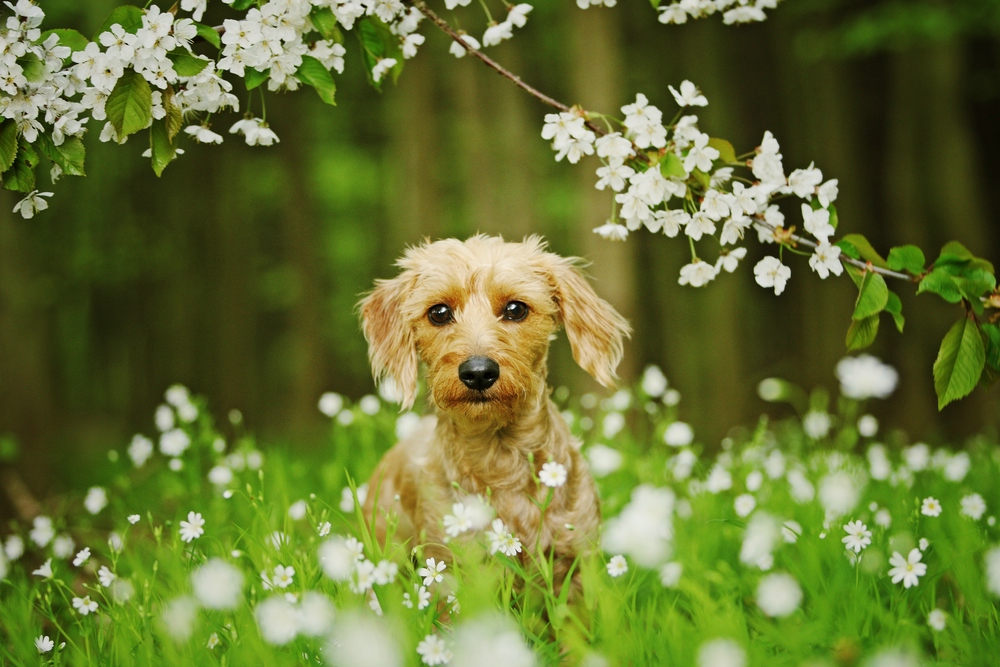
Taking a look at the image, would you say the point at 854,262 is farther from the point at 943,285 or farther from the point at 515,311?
the point at 515,311

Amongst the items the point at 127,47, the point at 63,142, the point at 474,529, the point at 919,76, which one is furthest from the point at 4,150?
the point at 919,76

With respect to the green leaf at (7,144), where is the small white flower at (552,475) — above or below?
below

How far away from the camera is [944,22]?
729cm

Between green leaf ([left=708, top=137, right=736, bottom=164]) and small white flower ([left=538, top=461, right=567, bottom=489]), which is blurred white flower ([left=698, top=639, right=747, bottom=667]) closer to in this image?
small white flower ([left=538, top=461, right=567, bottom=489])

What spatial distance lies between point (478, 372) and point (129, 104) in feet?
4.73

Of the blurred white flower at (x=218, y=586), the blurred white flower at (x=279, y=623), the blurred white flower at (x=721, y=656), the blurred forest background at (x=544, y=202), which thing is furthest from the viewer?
the blurred forest background at (x=544, y=202)

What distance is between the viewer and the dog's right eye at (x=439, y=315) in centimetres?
333

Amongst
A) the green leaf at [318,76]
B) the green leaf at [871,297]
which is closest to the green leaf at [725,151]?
the green leaf at [871,297]

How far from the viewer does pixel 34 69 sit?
2475 mm

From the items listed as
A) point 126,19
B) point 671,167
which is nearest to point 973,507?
point 671,167

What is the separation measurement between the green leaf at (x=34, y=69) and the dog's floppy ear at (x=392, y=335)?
151 centimetres

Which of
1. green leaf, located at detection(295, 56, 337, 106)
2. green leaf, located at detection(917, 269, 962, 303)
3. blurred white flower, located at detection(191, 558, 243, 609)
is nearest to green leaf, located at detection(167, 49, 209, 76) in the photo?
green leaf, located at detection(295, 56, 337, 106)

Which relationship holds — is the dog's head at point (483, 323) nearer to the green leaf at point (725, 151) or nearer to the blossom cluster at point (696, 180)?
the blossom cluster at point (696, 180)

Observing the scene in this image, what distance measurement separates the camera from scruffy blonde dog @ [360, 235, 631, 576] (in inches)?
120
